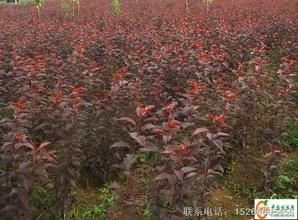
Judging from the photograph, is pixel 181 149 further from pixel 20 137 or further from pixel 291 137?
pixel 291 137

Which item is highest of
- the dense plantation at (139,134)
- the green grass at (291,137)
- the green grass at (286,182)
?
the dense plantation at (139,134)

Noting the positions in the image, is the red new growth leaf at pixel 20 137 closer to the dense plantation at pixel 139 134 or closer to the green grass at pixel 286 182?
the dense plantation at pixel 139 134

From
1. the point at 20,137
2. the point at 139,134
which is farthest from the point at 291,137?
the point at 20,137

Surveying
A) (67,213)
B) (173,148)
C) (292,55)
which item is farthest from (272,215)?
(292,55)

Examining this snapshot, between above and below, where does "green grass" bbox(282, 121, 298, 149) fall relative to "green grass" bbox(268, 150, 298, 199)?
above

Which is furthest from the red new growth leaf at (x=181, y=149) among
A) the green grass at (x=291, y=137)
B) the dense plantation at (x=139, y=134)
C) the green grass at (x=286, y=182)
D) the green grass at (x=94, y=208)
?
the green grass at (x=291, y=137)

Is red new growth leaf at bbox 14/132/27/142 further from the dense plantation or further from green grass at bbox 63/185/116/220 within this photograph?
green grass at bbox 63/185/116/220

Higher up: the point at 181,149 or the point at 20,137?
the point at 20,137

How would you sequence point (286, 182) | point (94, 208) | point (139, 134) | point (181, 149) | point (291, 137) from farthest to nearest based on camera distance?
point (291, 137) < point (286, 182) < point (94, 208) < point (139, 134) < point (181, 149)

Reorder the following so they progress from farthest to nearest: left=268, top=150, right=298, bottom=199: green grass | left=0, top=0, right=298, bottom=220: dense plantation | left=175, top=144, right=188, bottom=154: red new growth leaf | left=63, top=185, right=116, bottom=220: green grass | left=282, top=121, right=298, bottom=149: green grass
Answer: left=282, top=121, right=298, bottom=149: green grass < left=268, top=150, right=298, bottom=199: green grass < left=63, top=185, right=116, bottom=220: green grass < left=0, top=0, right=298, bottom=220: dense plantation < left=175, top=144, right=188, bottom=154: red new growth leaf

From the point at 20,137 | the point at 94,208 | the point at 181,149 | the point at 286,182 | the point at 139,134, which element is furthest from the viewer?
the point at 286,182

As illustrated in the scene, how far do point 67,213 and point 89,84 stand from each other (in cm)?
211

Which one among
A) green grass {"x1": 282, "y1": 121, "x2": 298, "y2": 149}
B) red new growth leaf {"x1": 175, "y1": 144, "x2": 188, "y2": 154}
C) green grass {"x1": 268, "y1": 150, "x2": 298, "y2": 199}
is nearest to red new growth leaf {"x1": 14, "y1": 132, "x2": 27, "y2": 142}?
red new growth leaf {"x1": 175, "y1": 144, "x2": 188, "y2": 154}

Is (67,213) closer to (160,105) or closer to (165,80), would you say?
(160,105)
